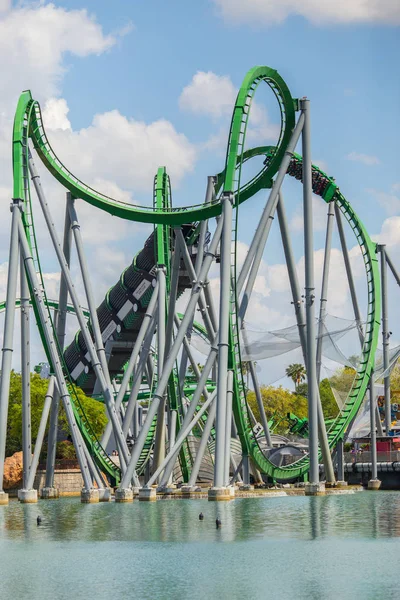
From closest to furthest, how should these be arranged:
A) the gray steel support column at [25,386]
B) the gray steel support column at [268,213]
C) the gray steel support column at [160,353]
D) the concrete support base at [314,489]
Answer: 1. the gray steel support column at [25,386]
2. the concrete support base at [314,489]
3. the gray steel support column at [268,213]
4. the gray steel support column at [160,353]

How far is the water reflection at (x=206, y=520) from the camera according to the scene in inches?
1100

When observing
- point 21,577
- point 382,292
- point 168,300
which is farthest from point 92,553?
point 382,292

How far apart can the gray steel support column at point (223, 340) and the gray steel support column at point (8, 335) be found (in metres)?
7.47

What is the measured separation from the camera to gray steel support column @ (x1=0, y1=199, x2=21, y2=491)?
40.0m

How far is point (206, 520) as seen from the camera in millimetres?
31797

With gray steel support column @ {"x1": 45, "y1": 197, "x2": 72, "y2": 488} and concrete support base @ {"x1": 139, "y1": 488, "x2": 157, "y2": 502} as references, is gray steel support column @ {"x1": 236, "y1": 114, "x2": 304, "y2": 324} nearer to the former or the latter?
gray steel support column @ {"x1": 45, "y1": 197, "x2": 72, "y2": 488}

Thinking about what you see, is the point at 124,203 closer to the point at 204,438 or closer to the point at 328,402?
the point at 204,438

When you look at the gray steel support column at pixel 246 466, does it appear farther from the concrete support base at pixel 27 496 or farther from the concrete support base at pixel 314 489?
the concrete support base at pixel 27 496

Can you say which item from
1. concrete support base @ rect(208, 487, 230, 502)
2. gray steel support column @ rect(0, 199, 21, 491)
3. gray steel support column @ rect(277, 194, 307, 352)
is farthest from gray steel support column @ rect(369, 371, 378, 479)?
gray steel support column @ rect(0, 199, 21, 491)

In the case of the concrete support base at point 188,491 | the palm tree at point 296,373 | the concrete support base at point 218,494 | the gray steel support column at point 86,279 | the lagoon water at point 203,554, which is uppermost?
the palm tree at point 296,373

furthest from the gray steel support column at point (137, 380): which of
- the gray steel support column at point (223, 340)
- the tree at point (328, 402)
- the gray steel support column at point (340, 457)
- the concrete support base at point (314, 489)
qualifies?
the tree at point (328, 402)

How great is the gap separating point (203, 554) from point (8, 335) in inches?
717

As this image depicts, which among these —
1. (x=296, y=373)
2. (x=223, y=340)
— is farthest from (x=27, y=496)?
(x=296, y=373)

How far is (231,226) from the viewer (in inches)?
1607
